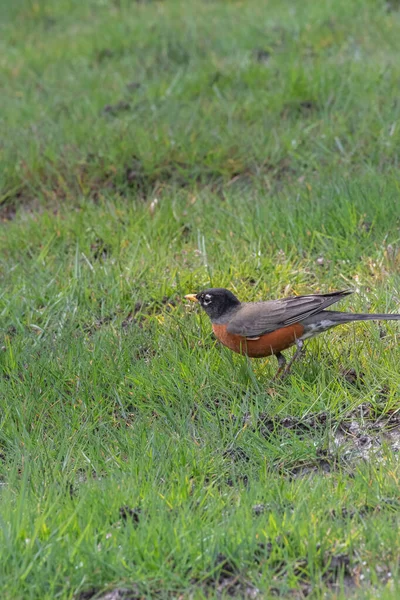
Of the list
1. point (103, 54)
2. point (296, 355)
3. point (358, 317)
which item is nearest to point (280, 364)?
point (296, 355)

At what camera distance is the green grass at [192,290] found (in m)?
3.42

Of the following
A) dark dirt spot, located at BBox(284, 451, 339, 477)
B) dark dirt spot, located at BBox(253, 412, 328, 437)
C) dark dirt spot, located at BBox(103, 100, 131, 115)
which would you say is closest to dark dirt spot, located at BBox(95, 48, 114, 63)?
dark dirt spot, located at BBox(103, 100, 131, 115)

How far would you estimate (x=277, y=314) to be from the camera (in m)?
4.96

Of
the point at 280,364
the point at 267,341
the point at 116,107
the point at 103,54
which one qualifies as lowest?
the point at 280,364

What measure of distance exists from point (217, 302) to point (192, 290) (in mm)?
771

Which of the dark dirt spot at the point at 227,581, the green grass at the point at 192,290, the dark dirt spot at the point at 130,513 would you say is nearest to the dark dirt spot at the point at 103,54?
the green grass at the point at 192,290

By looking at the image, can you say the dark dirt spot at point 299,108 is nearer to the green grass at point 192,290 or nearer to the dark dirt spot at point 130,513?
the green grass at point 192,290

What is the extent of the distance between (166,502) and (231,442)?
705mm

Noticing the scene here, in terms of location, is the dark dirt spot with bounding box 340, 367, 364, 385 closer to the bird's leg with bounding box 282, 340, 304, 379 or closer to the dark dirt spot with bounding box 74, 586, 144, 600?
the bird's leg with bounding box 282, 340, 304, 379

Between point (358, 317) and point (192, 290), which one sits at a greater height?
point (358, 317)

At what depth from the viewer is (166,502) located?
377cm

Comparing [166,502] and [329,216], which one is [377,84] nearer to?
[329,216]

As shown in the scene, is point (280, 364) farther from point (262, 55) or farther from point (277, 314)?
point (262, 55)

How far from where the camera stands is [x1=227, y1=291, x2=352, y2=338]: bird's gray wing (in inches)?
191
